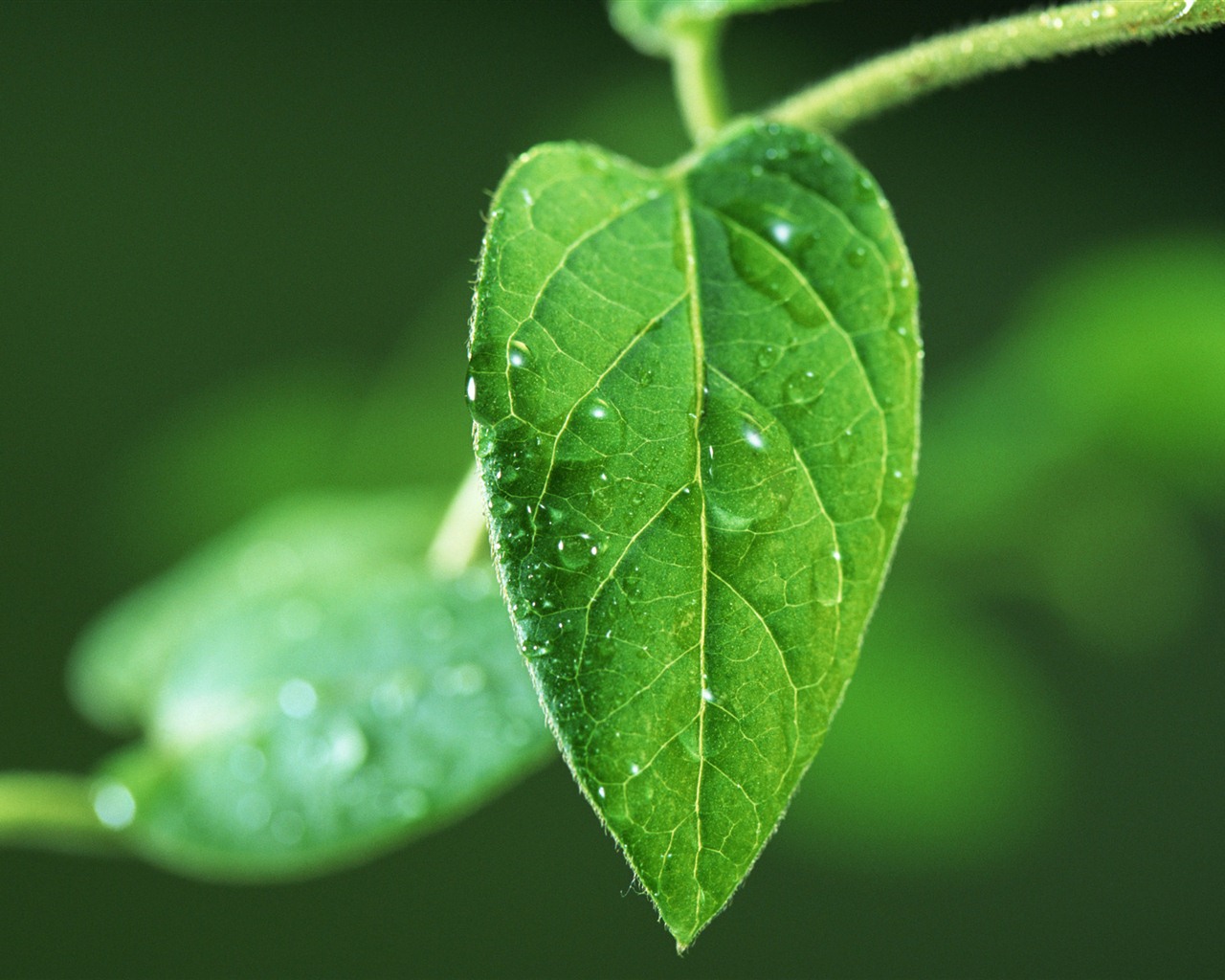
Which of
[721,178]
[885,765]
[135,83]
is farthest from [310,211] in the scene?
[721,178]

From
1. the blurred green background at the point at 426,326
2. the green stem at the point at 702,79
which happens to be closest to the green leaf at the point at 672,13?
the green stem at the point at 702,79

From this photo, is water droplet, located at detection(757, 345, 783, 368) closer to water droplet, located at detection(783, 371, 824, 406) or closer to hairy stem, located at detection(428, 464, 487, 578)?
water droplet, located at detection(783, 371, 824, 406)

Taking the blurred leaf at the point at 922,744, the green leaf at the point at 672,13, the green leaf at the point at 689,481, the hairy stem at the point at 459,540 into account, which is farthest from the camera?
the blurred leaf at the point at 922,744

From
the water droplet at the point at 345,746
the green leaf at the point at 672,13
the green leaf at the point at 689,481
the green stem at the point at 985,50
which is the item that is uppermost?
the green leaf at the point at 672,13

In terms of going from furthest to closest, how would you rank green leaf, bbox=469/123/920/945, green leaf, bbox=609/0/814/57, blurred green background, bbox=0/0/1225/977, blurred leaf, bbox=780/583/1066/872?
blurred green background, bbox=0/0/1225/977 < blurred leaf, bbox=780/583/1066/872 < green leaf, bbox=609/0/814/57 < green leaf, bbox=469/123/920/945

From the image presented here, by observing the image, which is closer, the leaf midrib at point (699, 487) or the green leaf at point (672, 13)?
the leaf midrib at point (699, 487)

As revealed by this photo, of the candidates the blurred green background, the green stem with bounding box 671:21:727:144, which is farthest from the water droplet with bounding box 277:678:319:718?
the blurred green background

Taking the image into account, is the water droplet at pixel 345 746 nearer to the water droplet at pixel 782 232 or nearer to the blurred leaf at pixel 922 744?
the water droplet at pixel 782 232
